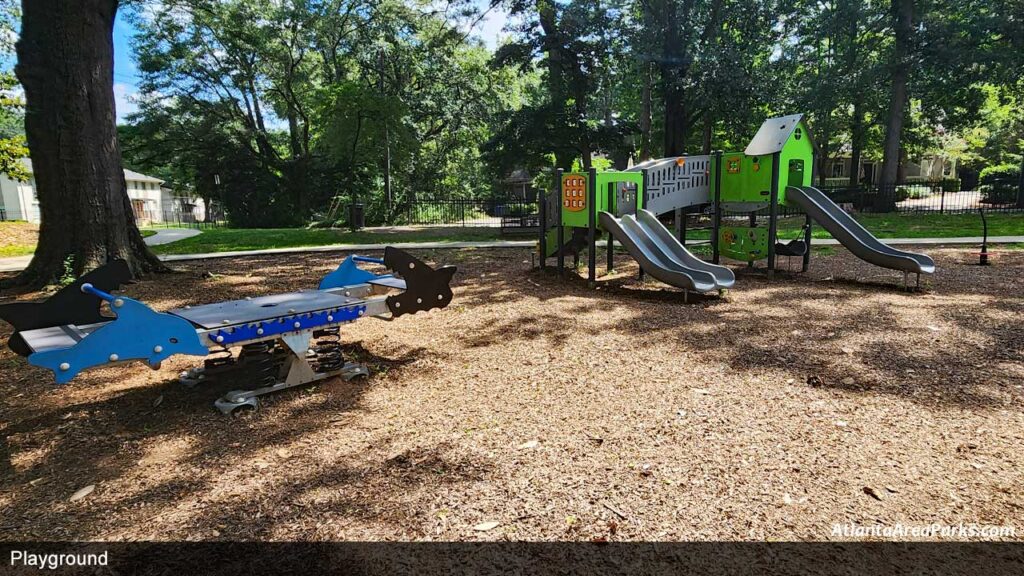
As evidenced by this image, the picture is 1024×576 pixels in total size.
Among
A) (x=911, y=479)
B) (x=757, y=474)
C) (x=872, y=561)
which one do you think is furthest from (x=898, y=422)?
(x=872, y=561)

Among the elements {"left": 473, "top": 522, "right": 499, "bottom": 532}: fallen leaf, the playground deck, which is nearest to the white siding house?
the playground deck

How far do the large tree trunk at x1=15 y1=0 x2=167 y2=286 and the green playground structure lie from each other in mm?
7283

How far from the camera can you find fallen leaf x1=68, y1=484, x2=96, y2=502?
118 inches

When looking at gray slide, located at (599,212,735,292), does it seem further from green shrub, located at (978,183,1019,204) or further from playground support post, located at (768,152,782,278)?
green shrub, located at (978,183,1019,204)

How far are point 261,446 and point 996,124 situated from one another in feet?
182

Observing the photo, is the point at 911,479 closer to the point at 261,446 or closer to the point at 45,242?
the point at 261,446

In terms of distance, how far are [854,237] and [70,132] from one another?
12421 mm

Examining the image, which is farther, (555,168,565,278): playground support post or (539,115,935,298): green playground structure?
(555,168,565,278): playground support post

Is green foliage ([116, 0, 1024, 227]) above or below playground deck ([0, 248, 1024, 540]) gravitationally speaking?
above

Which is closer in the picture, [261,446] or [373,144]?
[261,446]

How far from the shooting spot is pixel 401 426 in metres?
3.85

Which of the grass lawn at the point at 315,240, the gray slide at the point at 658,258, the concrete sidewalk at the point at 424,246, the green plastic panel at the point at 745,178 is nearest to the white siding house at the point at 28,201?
the grass lawn at the point at 315,240

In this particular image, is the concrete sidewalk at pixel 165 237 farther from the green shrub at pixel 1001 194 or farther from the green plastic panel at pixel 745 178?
the green shrub at pixel 1001 194

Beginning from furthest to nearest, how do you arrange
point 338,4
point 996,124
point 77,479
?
point 996,124 → point 338,4 → point 77,479
